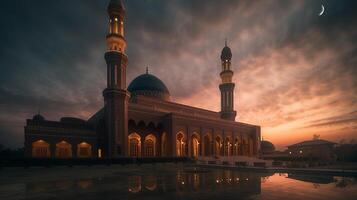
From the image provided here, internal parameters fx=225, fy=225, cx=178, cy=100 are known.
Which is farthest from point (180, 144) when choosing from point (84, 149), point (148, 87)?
point (84, 149)

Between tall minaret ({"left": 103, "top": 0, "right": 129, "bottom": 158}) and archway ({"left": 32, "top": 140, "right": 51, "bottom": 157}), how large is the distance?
25.0 ft

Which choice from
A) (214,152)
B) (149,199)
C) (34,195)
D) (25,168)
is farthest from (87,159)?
(214,152)

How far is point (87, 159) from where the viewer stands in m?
24.6

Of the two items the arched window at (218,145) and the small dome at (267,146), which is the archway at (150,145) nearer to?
the arched window at (218,145)

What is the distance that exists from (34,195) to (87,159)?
53.9 feet

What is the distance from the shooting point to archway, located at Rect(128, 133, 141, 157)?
126ft

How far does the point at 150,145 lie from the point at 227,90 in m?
25.5

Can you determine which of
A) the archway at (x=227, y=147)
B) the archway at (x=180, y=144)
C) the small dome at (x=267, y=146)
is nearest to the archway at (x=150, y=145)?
the archway at (x=180, y=144)

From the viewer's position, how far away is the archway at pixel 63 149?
3222 centimetres

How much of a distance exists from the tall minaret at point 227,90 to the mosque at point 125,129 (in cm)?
438

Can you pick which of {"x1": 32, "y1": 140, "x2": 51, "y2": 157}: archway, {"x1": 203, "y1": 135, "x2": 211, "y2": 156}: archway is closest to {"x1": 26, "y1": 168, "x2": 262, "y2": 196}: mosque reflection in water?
{"x1": 32, "y1": 140, "x2": 51, "y2": 157}: archway

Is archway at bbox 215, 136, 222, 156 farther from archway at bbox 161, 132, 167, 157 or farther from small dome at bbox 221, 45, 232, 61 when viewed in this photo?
small dome at bbox 221, 45, 232, 61

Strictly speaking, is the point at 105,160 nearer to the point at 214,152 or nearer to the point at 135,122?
the point at 135,122

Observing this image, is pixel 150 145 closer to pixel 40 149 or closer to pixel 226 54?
pixel 40 149
